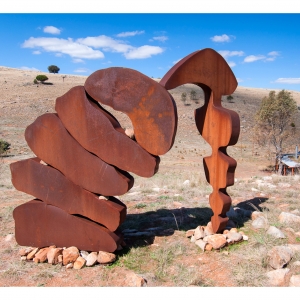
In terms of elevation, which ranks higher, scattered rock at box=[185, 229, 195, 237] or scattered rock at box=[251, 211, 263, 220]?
scattered rock at box=[251, 211, 263, 220]

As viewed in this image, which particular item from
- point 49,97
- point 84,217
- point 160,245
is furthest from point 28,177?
point 49,97

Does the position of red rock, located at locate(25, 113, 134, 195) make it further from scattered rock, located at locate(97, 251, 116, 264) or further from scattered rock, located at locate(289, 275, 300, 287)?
scattered rock, located at locate(289, 275, 300, 287)

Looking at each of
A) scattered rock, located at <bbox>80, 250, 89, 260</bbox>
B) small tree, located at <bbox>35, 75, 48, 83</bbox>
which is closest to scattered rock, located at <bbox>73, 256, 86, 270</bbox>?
scattered rock, located at <bbox>80, 250, 89, 260</bbox>

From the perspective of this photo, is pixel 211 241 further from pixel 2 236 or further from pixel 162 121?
pixel 2 236

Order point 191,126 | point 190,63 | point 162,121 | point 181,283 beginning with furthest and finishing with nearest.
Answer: point 191,126, point 190,63, point 162,121, point 181,283

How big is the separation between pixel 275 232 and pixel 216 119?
2177 mm

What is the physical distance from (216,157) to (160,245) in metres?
1.78

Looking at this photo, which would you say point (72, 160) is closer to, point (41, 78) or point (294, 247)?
point (294, 247)

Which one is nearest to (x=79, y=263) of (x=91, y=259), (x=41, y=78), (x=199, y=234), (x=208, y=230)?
(x=91, y=259)

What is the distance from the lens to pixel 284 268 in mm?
4469

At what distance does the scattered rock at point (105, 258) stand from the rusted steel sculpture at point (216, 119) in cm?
193

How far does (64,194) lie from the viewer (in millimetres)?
5375

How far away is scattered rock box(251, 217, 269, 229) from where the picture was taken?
20.2 ft

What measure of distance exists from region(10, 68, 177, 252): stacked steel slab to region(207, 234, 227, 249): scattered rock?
1.46 meters
